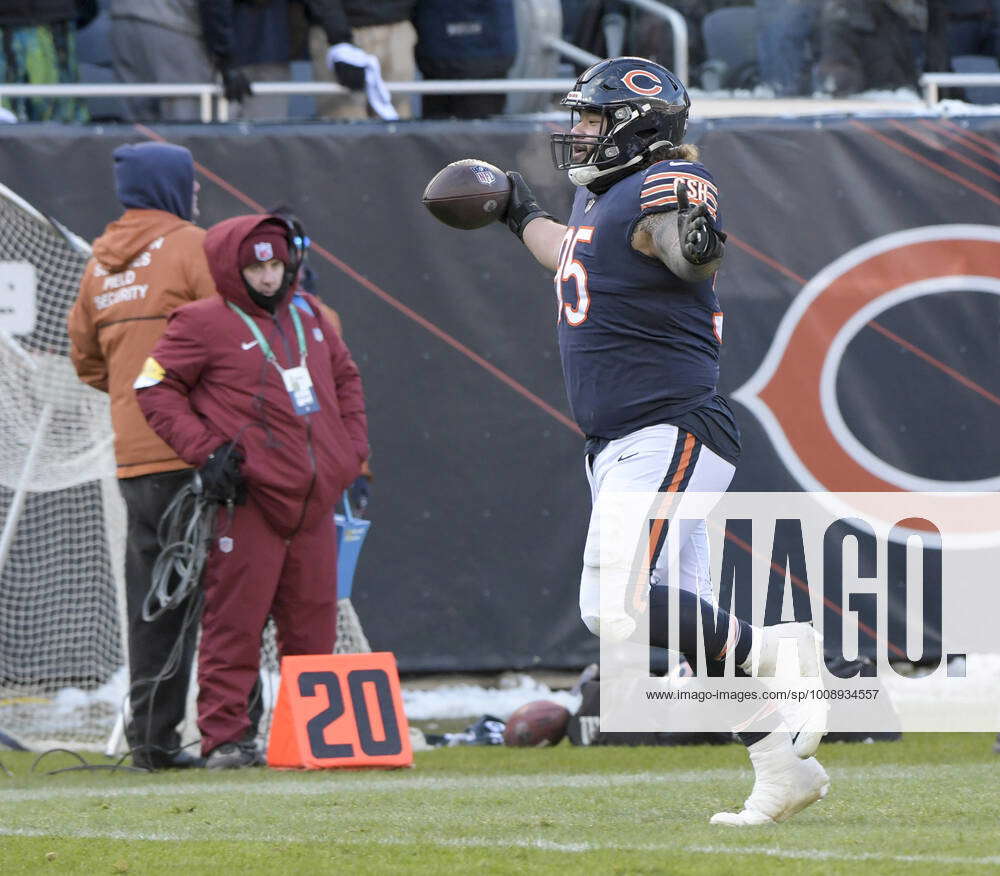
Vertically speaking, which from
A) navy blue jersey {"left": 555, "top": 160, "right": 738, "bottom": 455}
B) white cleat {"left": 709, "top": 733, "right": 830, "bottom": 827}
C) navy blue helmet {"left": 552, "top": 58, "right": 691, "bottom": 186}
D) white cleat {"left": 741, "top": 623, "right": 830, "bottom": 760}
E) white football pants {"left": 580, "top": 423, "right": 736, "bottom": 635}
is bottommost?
white cleat {"left": 709, "top": 733, "right": 830, "bottom": 827}

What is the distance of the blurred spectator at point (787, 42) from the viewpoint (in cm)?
984

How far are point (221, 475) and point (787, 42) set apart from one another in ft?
15.1

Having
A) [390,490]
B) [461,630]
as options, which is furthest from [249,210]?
[461,630]

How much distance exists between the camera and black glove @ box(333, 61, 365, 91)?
901 centimetres

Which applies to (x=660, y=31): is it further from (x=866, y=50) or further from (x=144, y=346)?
(x=144, y=346)

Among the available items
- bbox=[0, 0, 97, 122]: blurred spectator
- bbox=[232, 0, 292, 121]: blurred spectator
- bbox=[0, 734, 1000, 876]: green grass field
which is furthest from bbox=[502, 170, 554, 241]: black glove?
bbox=[0, 0, 97, 122]: blurred spectator

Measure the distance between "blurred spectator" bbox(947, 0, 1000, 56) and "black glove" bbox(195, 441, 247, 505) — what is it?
598 centimetres

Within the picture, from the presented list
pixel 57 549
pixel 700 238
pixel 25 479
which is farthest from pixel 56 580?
pixel 700 238

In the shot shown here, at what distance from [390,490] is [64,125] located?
89.1 inches

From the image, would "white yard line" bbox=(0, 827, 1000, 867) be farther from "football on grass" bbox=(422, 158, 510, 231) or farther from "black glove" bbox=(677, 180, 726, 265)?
"football on grass" bbox=(422, 158, 510, 231)

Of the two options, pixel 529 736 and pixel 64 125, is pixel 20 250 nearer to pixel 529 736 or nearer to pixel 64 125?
pixel 64 125

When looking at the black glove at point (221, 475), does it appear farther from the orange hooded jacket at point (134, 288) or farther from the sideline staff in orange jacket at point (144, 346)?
the orange hooded jacket at point (134, 288)

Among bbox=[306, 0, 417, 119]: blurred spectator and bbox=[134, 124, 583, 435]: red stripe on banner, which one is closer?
bbox=[134, 124, 583, 435]: red stripe on banner

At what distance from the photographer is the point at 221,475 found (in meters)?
6.69
